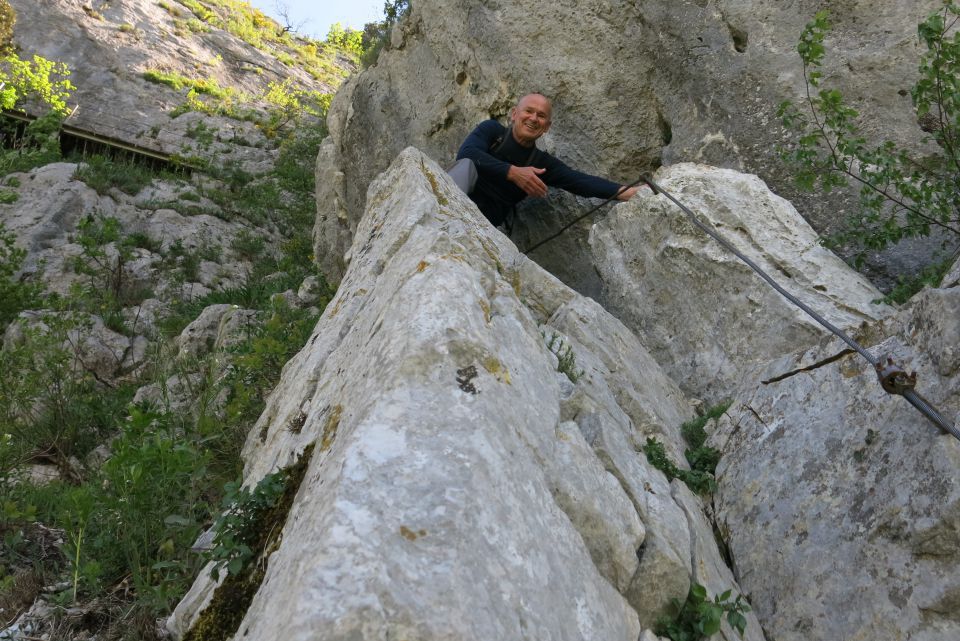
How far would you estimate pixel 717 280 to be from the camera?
14.5 ft

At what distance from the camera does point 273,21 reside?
912 inches

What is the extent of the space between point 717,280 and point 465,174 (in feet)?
7.46

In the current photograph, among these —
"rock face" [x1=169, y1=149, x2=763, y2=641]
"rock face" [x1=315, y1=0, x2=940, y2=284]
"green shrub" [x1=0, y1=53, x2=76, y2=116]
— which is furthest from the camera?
"green shrub" [x1=0, y1=53, x2=76, y2=116]

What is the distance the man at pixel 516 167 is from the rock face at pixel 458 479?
206 centimetres

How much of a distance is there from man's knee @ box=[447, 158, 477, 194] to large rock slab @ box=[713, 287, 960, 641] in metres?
3.19

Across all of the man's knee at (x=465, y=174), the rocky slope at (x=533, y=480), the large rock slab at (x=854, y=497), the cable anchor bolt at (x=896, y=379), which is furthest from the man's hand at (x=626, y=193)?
the cable anchor bolt at (x=896, y=379)

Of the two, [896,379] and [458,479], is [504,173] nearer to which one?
[896,379]

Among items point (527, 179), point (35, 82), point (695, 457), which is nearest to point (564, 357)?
point (695, 457)

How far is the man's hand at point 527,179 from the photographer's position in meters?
5.50

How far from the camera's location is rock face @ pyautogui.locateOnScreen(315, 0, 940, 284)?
198 inches

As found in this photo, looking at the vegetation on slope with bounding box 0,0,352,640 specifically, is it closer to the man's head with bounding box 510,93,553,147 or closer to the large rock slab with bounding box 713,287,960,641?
the large rock slab with bounding box 713,287,960,641

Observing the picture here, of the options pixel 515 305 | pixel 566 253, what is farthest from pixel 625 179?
pixel 515 305

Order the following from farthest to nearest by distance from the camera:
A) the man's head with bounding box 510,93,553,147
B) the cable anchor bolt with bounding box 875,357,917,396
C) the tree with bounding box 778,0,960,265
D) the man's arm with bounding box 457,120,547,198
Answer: the man's head with bounding box 510,93,553,147, the man's arm with bounding box 457,120,547,198, the tree with bounding box 778,0,960,265, the cable anchor bolt with bounding box 875,357,917,396

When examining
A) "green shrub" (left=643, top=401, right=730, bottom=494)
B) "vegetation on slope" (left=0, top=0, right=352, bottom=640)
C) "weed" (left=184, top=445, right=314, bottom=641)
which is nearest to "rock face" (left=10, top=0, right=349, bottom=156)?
"vegetation on slope" (left=0, top=0, right=352, bottom=640)
